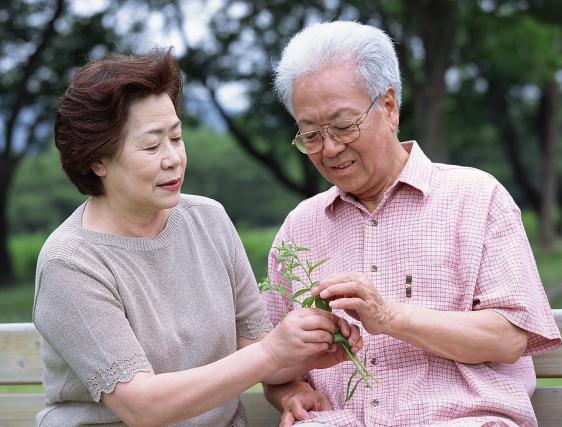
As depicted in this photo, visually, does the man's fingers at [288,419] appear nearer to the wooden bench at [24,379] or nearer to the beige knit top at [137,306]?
the beige knit top at [137,306]

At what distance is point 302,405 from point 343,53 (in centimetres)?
115

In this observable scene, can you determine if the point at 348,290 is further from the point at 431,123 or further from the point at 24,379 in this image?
the point at 431,123

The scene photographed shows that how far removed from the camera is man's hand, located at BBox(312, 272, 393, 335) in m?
2.69

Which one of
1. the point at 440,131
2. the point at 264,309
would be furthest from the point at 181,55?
the point at 264,309

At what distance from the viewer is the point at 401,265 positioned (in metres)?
3.03

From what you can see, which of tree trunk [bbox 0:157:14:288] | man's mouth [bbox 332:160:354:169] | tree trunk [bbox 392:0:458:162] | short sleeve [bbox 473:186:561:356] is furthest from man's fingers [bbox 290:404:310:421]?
tree trunk [bbox 0:157:14:288]

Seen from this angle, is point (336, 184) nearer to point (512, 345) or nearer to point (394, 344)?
point (394, 344)

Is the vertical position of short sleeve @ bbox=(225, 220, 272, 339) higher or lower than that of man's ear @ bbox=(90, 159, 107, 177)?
lower

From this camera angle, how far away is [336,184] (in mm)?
3172

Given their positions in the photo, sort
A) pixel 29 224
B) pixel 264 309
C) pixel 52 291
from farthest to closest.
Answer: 1. pixel 29 224
2. pixel 264 309
3. pixel 52 291

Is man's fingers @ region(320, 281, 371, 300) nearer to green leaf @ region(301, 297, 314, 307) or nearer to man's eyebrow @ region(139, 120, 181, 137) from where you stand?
green leaf @ region(301, 297, 314, 307)

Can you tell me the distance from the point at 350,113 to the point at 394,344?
754 mm

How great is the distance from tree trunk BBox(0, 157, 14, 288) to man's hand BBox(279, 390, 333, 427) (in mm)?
15885

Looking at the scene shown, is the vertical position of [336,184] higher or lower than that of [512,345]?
higher
